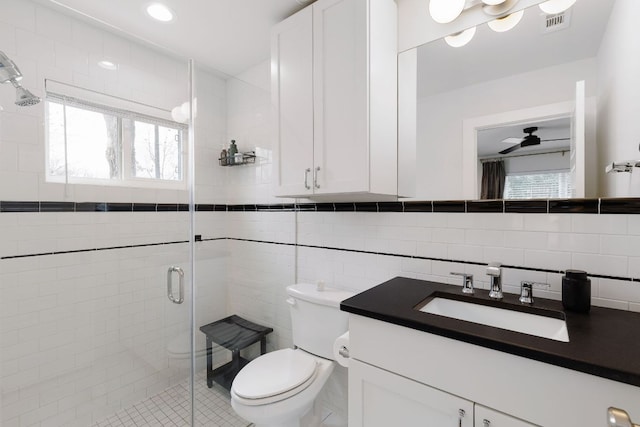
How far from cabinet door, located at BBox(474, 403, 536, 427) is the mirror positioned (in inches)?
34.1

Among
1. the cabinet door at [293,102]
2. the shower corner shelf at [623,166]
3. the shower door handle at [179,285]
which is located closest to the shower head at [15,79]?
the shower door handle at [179,285]

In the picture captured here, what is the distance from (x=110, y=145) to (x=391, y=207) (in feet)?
5.90

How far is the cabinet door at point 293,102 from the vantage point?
5.12ft

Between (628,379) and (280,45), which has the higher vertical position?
(280,45)

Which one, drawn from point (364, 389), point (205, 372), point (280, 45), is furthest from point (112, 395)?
point (280, 45)

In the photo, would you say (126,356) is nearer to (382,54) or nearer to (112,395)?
(112,395)

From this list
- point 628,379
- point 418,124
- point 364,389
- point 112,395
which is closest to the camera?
point 628,379

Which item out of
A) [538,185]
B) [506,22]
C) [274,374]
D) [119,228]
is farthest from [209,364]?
[506,22]

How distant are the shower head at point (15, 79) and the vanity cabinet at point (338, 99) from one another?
52.9 inches

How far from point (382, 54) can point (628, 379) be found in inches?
57.3

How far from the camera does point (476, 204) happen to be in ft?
4.45

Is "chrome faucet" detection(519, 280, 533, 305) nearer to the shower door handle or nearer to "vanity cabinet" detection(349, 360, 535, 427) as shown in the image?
"vanity cabinet" detection(349, 360, 535, 427)

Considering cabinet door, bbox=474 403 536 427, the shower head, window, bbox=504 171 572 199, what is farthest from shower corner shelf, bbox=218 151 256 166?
cabinet door, bbox=474 403 536 427

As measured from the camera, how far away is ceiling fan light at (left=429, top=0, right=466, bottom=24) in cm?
133
